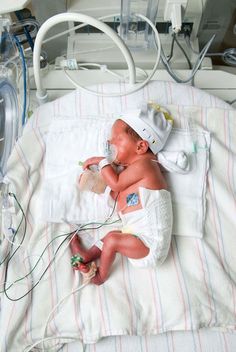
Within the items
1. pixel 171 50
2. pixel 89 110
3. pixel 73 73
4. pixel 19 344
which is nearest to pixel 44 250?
pixel 19 344

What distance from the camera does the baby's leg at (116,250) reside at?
105 centimetres

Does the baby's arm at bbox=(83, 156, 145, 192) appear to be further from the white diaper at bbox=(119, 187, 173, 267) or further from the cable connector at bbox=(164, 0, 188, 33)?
the cable connector at bbox=(164, 0, 188, 33)

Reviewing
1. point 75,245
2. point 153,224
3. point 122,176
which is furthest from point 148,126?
point 75,245

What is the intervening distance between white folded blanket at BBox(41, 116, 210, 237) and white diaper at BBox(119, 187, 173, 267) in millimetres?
78

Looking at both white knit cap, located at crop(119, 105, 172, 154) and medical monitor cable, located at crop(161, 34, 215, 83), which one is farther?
medical monitor cable, located at crop(161, 34, 215, 83)

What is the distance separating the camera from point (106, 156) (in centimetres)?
119

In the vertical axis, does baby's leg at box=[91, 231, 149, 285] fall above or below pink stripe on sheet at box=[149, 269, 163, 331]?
above

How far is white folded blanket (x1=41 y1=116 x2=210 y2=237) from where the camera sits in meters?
1.16

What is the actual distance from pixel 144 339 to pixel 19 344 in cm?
35

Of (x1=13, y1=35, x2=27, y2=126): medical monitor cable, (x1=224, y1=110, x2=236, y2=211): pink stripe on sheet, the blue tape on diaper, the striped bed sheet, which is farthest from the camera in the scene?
(x1=13, y1=35, x2=27, y2=126): medical monitor cable

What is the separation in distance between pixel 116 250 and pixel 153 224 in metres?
0.13

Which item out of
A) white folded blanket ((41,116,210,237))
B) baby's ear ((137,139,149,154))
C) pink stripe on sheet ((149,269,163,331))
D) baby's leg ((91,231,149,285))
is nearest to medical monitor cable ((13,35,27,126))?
white folded blanket ((41,116,210,237))

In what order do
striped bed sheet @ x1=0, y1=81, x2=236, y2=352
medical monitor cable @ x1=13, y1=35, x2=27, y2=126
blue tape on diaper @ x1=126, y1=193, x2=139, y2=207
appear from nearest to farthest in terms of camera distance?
striped bed sheet @ x1=0, y1=81, x2=236, y2=352 < blue tape on diaper @ x1=126, y1=193, x2=139, y2=207 < medical monitor cable @ x1=13, y1=35, x2=27, y2=126

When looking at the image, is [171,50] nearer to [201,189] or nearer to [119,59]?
[119,59]
